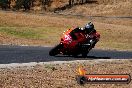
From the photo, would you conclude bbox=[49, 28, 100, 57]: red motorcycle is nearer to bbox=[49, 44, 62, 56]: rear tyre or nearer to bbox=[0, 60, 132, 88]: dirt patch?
bbox=[49, 44, 62, 56]: rear tyre

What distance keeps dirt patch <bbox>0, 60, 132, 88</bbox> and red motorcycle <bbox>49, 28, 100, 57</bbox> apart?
1420 millimetres

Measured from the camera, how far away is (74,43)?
19828mm

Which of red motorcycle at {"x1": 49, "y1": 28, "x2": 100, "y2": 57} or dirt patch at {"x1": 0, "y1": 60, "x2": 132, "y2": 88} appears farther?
red motorcycle at {"x1": 49, "y1": 28, "x2": 100, "y2": 57}

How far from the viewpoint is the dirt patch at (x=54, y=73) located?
521 inches

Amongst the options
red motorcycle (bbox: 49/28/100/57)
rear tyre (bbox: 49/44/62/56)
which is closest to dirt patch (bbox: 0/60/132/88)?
red motorcycle (bbox: 49/28/100/57)

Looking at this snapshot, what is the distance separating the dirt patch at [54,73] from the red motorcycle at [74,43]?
1420mm

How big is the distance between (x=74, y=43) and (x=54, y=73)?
4769 mm

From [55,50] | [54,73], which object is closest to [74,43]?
[55,50]

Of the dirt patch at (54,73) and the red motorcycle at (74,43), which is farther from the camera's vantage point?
the red motorcycle at (74,43)

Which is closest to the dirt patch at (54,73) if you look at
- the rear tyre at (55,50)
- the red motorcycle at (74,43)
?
the red motorcycle at (74,43)

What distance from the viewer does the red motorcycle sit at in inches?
776

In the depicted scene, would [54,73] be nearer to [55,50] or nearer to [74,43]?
[55,50]

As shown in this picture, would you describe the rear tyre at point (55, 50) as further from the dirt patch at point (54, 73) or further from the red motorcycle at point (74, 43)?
the dirt patch at point (54, 73)

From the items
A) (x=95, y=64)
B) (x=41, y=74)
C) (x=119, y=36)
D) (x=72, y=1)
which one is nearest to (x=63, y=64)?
(x=95, y=64)
